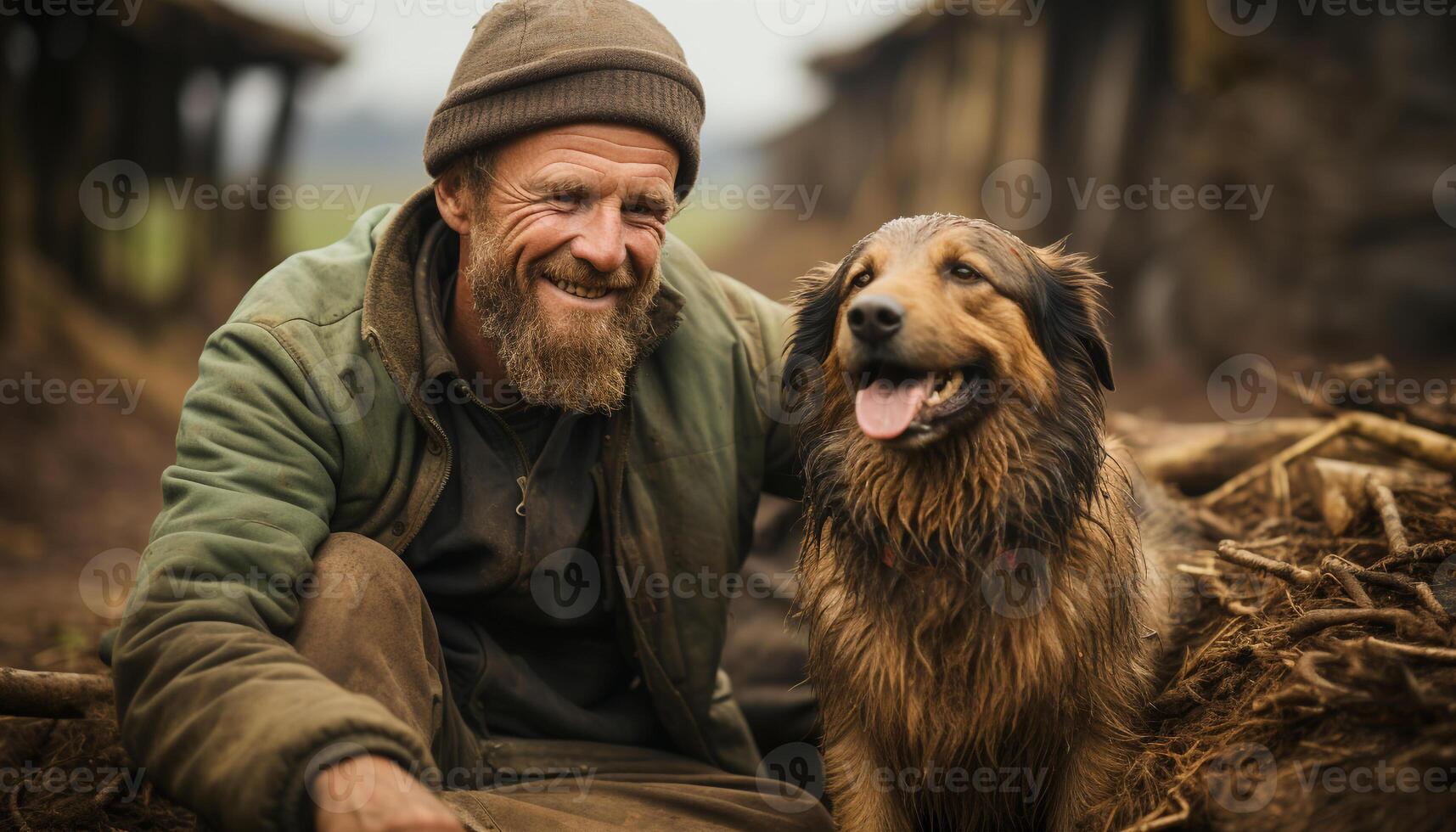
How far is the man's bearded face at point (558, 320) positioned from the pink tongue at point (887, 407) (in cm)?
82

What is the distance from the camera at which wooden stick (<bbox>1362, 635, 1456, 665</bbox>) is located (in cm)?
233

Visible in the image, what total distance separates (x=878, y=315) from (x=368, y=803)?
144cm

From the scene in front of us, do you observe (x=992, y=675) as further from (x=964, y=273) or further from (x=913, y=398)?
A: (x=964, y=273)

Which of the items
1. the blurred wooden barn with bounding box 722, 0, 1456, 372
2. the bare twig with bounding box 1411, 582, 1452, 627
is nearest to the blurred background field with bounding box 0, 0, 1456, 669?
the blurred wooden barn with bounding box 722, 0, 1456, 372

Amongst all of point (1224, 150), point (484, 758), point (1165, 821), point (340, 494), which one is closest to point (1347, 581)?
point (1165, 821)

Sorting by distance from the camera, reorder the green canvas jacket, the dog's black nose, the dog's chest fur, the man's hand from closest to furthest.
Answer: the man's hand < the green canvas jacket < the dog's black nose < the dog's chest fur

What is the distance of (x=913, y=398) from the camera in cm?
262

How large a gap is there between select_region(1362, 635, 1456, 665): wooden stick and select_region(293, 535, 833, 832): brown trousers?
1.59m

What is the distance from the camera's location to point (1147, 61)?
10289 millimetres

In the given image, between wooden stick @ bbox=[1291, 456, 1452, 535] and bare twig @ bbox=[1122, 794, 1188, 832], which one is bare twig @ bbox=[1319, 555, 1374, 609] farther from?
bare twig @ bbox=[1122, 794, 1188, 832]

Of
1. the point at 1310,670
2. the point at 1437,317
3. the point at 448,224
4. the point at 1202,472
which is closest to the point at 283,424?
the point at 448,224

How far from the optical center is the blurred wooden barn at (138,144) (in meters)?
9.36

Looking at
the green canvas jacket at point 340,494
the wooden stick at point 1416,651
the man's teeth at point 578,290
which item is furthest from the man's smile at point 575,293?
the wooden stick at point 1416,651

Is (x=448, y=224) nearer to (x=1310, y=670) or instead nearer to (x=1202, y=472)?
(x=1310, y=670)
